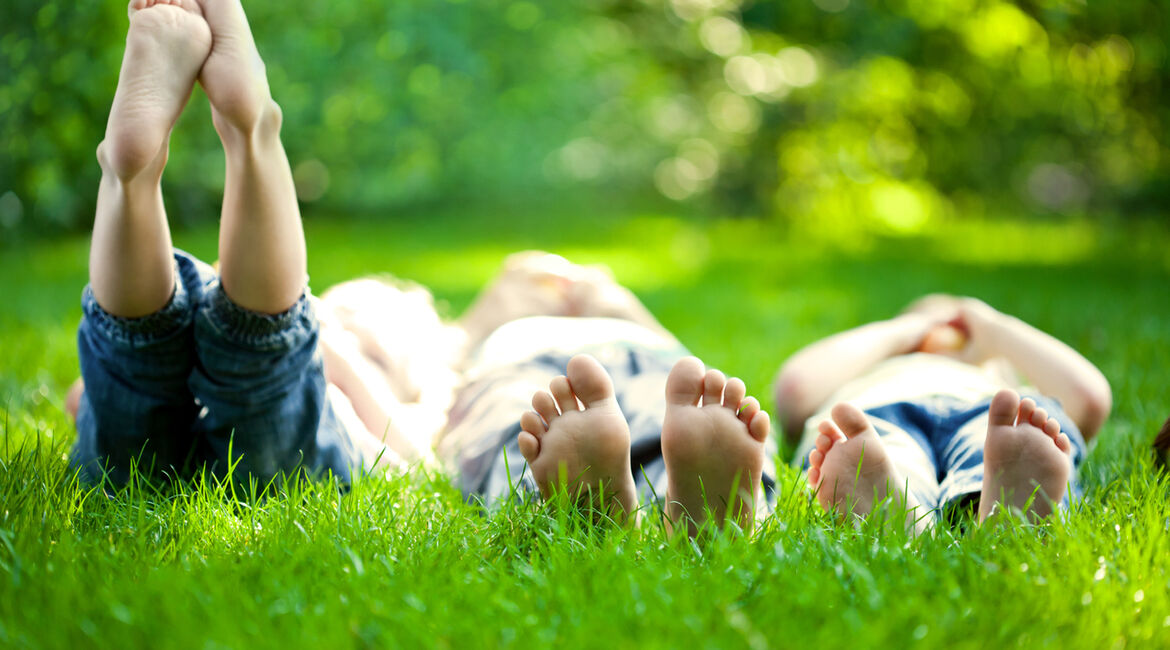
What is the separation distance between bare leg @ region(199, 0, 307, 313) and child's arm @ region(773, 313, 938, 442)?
112cm

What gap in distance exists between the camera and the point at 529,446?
4.15 ft

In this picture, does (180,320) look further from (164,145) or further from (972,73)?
(972,73)

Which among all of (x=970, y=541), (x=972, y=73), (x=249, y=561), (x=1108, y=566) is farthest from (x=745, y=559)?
(x=972, y=73)

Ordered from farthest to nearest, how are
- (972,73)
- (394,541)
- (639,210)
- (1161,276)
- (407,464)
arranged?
1. (639,210)
2. (972,73)
3. (1161,276)
4. (407,464)
5. (394,541)

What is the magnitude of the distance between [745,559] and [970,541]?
333 mm

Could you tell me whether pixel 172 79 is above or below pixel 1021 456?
above

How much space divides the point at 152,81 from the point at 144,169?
0.40 ft

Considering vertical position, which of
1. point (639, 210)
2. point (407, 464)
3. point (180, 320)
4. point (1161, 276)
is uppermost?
point (180, 320)

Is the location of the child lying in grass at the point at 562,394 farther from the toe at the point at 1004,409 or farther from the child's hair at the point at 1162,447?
the child's hair at the point at 1162,447

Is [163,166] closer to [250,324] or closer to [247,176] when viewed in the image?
[247,176]

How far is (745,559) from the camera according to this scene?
3.77 ft

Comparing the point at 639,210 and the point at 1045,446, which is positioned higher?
the point at 1045,446

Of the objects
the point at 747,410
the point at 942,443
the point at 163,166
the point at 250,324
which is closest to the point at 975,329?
the point at 942,443

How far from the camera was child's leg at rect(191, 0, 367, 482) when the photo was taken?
3.95 feet
